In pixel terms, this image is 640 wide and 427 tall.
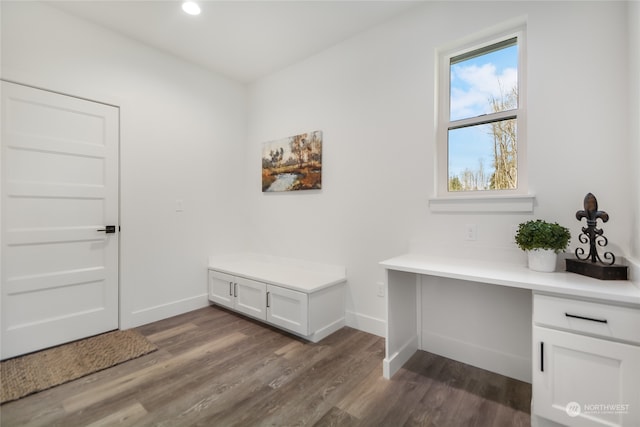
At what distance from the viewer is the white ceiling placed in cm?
233

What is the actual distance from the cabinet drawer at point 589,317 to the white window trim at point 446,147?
27.2 inches

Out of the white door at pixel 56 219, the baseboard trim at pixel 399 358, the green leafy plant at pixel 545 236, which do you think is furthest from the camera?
the white door at pixel 56 219

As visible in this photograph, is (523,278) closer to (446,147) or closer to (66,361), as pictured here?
(446,147)

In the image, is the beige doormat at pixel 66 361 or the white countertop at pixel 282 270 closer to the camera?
the beige doormat at pixel 66 361

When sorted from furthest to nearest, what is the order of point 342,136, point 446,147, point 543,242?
point 342,136
point 446,147
point 543,242

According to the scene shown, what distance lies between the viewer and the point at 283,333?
8.57 feet

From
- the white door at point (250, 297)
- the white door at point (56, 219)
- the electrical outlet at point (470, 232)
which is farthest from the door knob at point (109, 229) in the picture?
the electrical outlet at point (470, 232)

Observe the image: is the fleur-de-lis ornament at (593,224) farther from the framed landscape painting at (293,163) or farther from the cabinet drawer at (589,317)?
the framed landscape painting at (293,163)

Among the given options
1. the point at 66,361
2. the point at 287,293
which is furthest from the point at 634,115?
the point at 66,361

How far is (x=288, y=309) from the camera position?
2.52 m

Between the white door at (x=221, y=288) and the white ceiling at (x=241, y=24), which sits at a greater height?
the white ceiling at (x=241, y=24)

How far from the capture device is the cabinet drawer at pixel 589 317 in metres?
1.24

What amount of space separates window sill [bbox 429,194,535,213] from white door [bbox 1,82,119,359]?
112 inches

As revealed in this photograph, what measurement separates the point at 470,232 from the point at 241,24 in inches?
102
